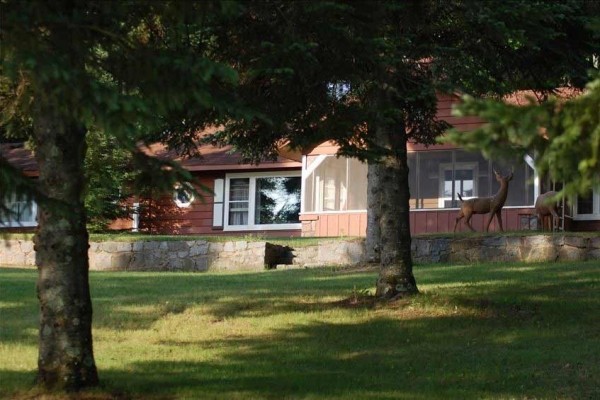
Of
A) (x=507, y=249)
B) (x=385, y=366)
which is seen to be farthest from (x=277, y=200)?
(x=385, y=366)

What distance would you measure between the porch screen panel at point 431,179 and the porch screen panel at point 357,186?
1.59m

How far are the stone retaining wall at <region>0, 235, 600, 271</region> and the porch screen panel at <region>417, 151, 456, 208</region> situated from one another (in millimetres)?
4918

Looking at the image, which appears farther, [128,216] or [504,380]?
[128,216]

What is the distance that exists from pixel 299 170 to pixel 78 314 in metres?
19.9

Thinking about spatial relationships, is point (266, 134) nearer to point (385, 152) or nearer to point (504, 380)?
point (385, 152)

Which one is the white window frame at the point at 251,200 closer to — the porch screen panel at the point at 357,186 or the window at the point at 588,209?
the porch screen panel at the point at 357,186

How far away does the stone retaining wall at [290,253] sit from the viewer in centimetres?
1909

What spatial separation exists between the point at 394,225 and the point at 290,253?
780cm

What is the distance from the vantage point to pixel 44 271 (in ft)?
28.5

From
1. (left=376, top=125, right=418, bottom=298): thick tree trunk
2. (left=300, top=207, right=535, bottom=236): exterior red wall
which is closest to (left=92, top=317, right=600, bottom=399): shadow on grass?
(left=376, top=125, right=418, bottom=298): thick tree trunk

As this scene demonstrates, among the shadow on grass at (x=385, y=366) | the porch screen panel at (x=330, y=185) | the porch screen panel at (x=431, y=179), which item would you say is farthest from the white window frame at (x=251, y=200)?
the shadow on grass at (x=385, y=366)

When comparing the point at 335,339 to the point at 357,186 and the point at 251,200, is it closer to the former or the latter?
the point at 357,186

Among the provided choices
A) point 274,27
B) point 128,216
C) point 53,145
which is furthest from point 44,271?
point 128,216

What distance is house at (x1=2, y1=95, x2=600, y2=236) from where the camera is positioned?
24109 mm
